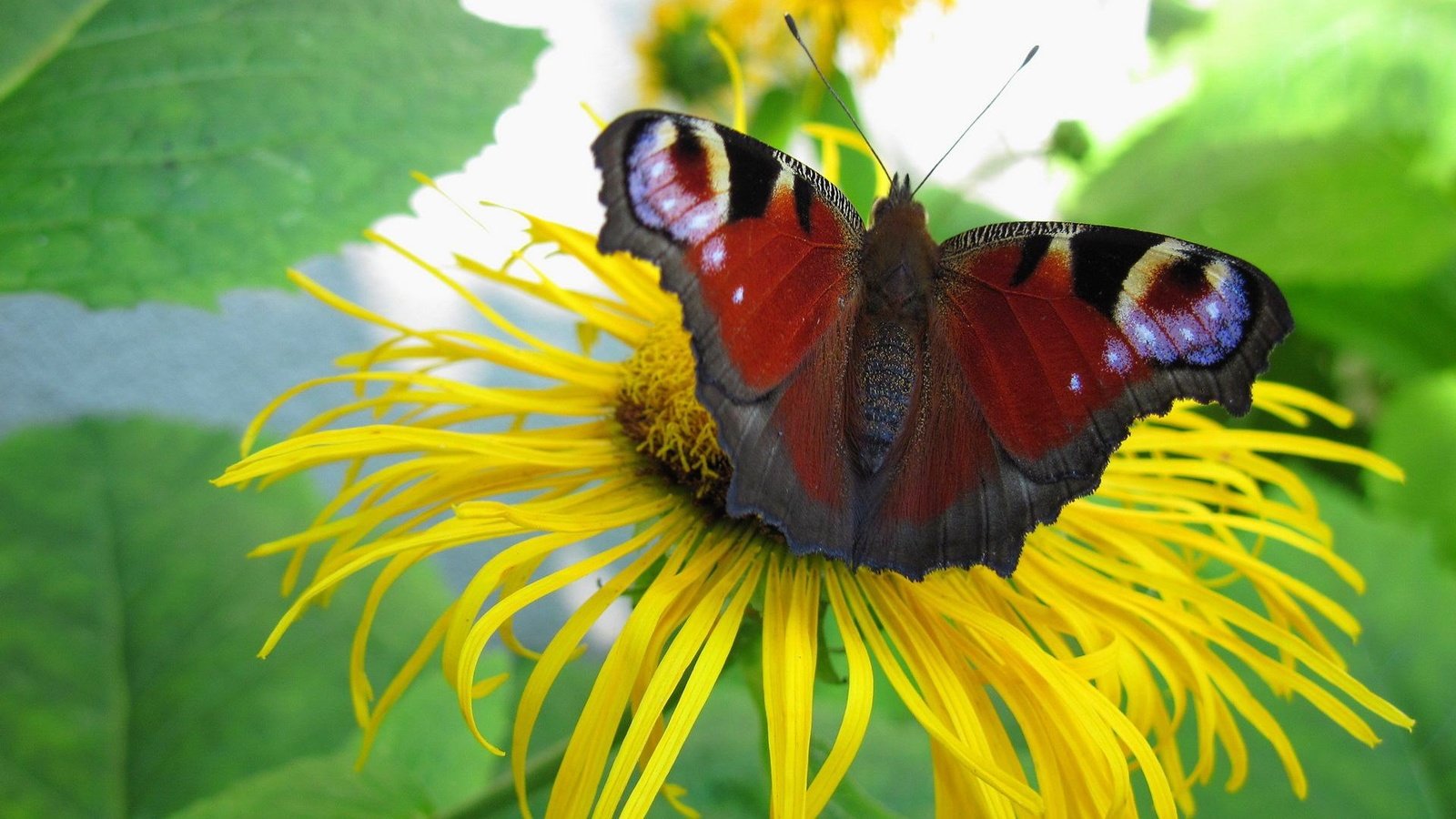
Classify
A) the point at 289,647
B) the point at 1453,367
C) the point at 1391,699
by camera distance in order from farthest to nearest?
the point at 1453,367 → the point at 289,647 → the point at 1391,699

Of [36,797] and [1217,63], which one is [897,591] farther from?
[1217,63]

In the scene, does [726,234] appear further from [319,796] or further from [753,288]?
[319,796]

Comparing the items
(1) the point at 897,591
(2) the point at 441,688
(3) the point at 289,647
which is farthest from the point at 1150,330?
(3) the point at 289,647

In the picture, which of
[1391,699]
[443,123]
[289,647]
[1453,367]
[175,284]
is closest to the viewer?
[175,284]


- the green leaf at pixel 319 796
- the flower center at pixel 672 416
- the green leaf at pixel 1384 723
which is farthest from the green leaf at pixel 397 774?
the green leaf at pixel 1384 723

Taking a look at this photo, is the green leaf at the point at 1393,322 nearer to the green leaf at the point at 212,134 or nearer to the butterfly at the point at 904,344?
the butterfly at the point at 904,344

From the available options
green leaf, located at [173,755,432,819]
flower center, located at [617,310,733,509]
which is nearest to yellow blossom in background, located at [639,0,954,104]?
flower center, located at [617,310,733,509]

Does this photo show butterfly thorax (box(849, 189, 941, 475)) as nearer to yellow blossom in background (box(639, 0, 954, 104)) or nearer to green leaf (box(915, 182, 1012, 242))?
green leaf (box(915, 182, 1012, 242))
